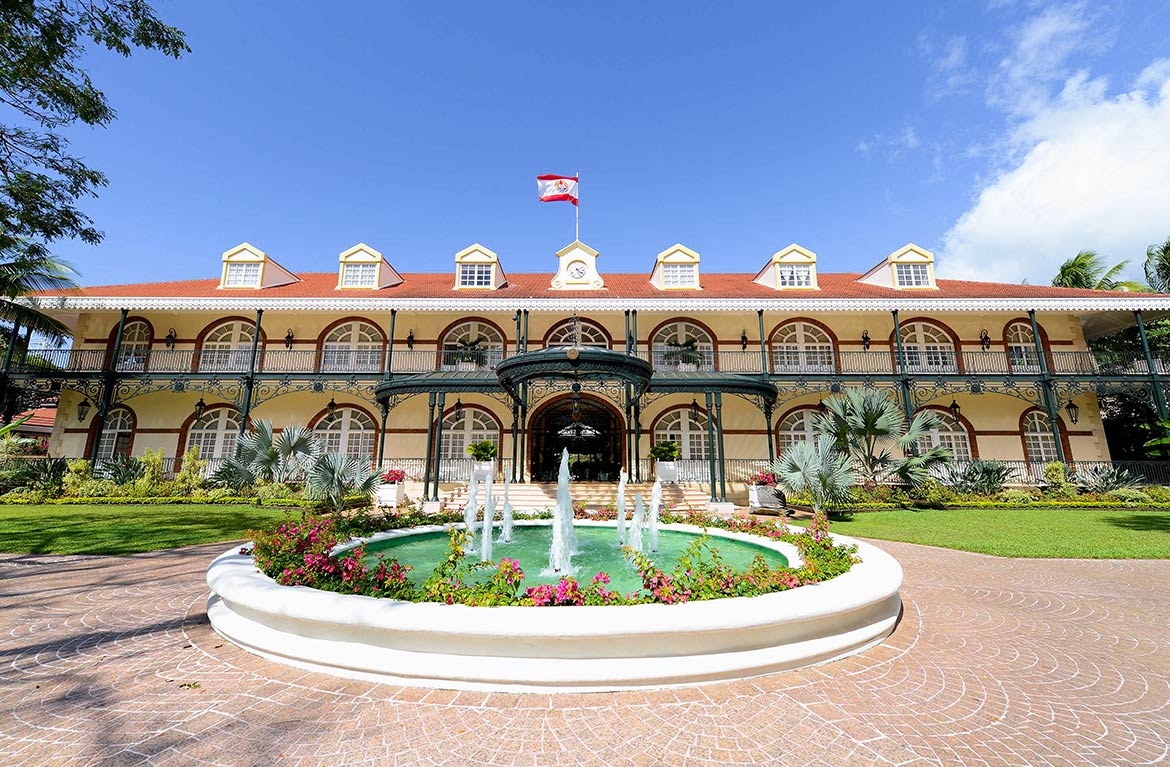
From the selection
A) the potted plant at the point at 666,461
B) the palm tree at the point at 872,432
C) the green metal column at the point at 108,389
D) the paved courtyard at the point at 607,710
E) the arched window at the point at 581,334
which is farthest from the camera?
the arched window at the point at 581,334

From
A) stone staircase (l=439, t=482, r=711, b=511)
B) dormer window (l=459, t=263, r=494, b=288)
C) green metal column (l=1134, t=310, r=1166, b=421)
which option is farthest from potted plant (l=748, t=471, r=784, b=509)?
green metal column (l=1134, t=310, r=1166, b=421)

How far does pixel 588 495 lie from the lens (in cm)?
1525

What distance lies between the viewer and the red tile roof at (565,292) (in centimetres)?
1878

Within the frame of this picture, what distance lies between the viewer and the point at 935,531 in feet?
33.4

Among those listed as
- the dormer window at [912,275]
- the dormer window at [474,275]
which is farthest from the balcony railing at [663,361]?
the dormer window at [474,275]

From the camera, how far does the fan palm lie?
11.4m

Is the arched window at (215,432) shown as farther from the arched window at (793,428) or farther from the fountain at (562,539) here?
the arched window at (793,428)

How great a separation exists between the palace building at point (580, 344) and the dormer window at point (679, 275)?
0.31 feet

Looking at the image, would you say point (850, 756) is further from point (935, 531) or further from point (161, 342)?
point (161, 342)

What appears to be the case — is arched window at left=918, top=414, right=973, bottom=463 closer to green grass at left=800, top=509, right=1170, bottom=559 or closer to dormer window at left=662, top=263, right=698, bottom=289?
green grass at left=800, top=509, right=1170, bottom=559

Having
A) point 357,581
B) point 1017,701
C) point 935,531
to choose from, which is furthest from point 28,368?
point 935,531

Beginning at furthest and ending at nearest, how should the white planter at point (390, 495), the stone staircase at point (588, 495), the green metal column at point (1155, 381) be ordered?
the green metal column at point (1155, 381) < the stone staircase at point (588, 495) < the white planter at point (390, 495)

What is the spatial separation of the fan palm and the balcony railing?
7163mm

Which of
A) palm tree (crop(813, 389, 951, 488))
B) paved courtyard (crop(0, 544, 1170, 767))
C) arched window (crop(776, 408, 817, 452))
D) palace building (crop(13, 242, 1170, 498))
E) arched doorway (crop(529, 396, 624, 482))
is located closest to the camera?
paved courtyard (crop(0, 544, 1170, 767))
